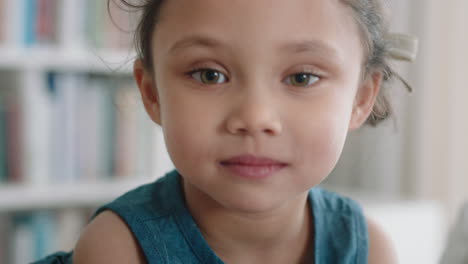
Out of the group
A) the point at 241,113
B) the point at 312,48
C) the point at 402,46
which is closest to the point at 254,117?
the point at 241,113

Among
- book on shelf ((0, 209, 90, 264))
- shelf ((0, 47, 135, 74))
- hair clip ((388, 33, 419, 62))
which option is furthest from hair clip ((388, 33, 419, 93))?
book on shelf ((0, 209, 90, 264))

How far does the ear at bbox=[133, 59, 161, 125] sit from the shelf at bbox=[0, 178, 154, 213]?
1265 mm

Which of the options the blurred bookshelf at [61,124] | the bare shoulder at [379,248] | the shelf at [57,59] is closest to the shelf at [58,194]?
the blurred bookshelf at [61,124]

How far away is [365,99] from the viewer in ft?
3.15

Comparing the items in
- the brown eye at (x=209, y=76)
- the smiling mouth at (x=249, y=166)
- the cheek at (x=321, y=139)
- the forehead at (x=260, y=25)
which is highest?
the forehead at (x=260, y=25)

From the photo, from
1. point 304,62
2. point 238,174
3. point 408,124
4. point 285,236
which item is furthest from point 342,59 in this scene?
point 408,124

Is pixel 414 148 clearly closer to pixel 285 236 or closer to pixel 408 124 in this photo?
pixel 408 124

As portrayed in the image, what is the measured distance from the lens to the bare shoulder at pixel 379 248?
3.29 feet

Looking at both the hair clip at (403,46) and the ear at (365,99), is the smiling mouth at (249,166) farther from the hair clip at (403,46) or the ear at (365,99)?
the hair clip at (403,46)

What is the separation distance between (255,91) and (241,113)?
3 cm

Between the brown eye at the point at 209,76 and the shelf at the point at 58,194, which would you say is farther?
the shelf at the point at 58,194

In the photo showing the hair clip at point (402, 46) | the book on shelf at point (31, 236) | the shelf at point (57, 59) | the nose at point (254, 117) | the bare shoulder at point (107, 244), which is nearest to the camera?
Result: the nose at point (254, 117)

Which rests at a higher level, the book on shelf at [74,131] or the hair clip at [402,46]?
the hair clip at [402,46]

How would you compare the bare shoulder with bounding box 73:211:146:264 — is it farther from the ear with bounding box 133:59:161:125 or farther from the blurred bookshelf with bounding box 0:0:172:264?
the blurred bookshelf with bounding box 0:0:172:264
